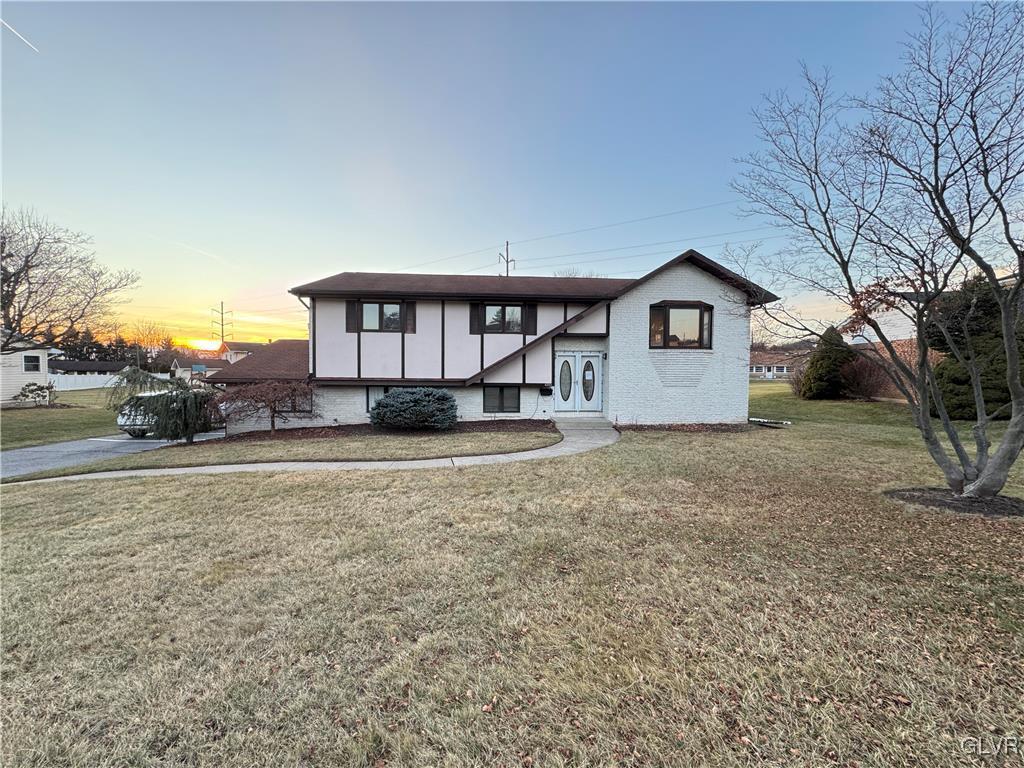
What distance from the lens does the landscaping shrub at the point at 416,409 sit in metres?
12.5

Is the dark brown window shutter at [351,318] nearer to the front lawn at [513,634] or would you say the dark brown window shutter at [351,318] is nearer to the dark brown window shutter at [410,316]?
the dark brown window shutter at [410,316]

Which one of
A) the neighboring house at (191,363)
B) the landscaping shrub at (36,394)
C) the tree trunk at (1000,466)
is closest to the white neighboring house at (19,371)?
the landscaping shrub at (36,394)

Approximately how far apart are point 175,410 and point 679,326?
53.3ft

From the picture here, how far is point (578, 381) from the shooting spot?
14688 millimetres

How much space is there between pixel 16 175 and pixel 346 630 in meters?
15.8

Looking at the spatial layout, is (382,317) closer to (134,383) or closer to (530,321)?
(530,321)

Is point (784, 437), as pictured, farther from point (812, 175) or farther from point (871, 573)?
point (871, 573)

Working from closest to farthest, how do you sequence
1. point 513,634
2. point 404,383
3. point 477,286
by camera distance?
1. point 513,634
2. point 404,383
3. point 477,286

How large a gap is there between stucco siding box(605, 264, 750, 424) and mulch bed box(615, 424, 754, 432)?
0.29 m

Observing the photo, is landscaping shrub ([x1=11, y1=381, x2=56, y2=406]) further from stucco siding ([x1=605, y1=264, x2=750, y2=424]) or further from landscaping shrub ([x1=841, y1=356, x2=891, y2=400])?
landscaping shrub ([x1=841, y1=356, x2=891, y2=400])

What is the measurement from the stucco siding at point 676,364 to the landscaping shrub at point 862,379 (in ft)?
31.8

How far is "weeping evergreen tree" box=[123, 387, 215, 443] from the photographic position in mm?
12078

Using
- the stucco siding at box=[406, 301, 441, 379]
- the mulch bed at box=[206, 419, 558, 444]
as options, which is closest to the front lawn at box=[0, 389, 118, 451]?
the mulch bed at box=[206, 419, 558, 444]

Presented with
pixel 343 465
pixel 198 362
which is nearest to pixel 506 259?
pixel 343 465
